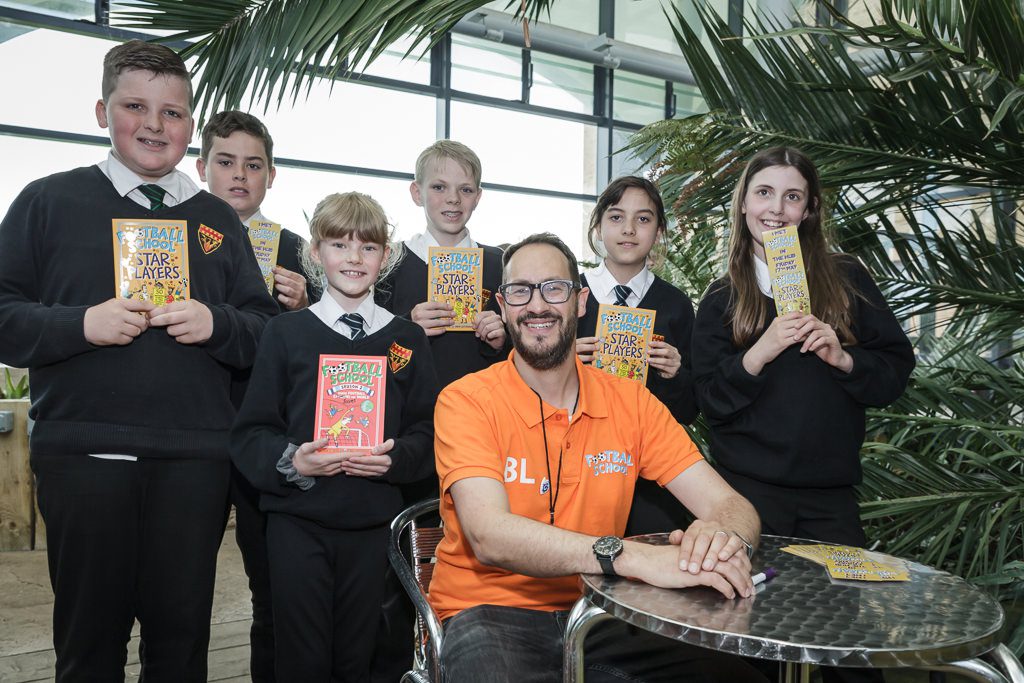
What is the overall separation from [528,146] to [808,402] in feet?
31.3

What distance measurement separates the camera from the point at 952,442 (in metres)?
2.80

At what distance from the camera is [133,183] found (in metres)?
2.01

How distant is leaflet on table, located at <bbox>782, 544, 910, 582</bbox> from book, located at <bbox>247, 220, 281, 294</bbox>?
1.74m

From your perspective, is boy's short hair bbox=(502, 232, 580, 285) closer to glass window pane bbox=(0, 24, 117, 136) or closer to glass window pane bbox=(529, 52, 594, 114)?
glass window pane bbox=(0, 24, 117, 136)

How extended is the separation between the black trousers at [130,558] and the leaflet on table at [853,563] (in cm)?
136

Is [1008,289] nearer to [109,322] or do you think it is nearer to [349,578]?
[349,578]

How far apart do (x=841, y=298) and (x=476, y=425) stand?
1.07 metres

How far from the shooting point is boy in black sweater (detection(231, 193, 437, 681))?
6.73ft

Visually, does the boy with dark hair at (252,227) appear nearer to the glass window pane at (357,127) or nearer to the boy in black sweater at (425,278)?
the boy in black sweater at (425,278)

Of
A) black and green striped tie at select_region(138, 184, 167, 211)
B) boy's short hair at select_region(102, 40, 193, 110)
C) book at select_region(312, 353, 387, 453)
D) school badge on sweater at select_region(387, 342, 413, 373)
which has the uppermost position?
boy's short hair at select_region(102, 40, 193, 110)

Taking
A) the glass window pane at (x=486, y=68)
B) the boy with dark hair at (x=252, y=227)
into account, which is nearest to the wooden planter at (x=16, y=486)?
the boy with dark hair at (x=252, y=227)

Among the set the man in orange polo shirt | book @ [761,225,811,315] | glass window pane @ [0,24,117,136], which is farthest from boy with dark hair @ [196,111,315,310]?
glass window pane @ [0,24,117,136]

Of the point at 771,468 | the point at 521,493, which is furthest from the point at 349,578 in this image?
the point at 771,468

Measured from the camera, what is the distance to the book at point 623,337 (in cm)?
238
